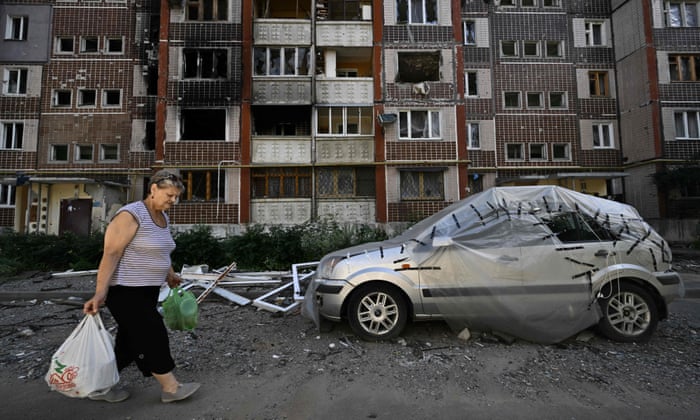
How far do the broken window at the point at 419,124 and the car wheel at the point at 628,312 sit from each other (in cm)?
1272

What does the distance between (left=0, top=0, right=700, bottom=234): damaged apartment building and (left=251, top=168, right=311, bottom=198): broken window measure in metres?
0.10

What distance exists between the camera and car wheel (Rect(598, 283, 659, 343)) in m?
3.87

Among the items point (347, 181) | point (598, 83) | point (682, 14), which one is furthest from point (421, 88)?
point (682, 14)

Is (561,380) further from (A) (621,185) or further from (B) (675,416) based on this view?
(A) (621,185)

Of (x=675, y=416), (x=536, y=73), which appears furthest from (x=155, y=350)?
(x=536, y=73)

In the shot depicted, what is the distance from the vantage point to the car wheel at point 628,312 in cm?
387

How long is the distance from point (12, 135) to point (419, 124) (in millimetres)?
21160

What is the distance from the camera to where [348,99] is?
1584 cm

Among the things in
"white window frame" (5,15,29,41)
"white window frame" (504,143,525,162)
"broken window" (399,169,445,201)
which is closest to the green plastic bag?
"broken window" (399,169,445,201)

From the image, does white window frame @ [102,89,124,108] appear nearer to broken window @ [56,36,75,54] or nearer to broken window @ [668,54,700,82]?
broken window @ [56,36,75,54]

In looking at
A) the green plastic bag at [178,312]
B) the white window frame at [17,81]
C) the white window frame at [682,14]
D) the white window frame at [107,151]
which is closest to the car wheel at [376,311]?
the green plastic bag at [178,312]

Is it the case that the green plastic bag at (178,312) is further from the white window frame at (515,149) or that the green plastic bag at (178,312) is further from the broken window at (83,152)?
the white window frame at (515,149)

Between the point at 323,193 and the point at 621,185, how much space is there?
56.9 feet

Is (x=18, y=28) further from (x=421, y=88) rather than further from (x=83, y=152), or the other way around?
(x=421, y=88)
